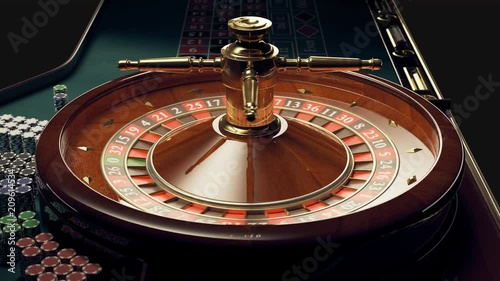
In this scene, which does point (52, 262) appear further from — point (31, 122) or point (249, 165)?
point (31, 122)

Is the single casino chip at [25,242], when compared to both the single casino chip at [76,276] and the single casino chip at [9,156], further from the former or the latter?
the single casino chip at [9,156]

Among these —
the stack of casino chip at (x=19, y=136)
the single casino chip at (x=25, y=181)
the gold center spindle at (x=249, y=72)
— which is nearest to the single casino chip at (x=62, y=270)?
the single casino chip at (x=25, y=181)

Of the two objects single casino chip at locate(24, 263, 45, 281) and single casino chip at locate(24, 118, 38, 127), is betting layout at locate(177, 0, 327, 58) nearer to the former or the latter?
single casino chip at locate(24, 118, 38, 127)

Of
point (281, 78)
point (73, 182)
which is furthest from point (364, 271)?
point (281, 78)

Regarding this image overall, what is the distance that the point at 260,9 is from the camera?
457cm

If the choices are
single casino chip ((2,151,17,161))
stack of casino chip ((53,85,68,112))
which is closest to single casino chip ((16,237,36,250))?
single casino chip ((2,151,17,161))

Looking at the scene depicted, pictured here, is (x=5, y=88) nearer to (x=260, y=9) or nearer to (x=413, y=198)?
(x=260, y=9)

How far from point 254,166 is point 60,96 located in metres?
1.17

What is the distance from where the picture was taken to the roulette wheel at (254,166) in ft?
6.79

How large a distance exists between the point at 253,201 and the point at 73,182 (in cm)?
49

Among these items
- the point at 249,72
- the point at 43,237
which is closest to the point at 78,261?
the point at 43,237

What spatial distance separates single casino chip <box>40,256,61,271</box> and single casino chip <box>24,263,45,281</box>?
0.04 feet

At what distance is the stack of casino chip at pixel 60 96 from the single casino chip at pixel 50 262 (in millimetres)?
1127

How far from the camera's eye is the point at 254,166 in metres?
2.48
